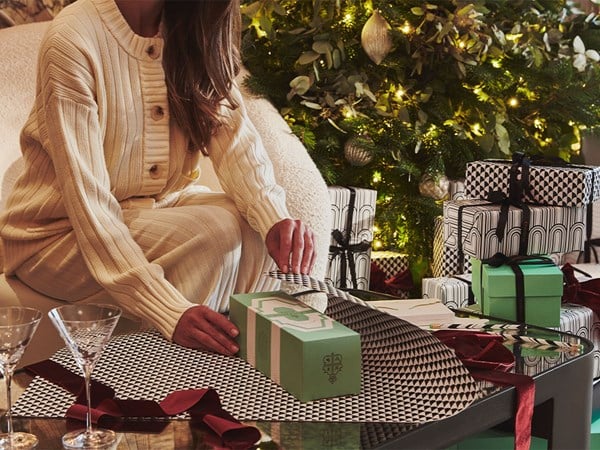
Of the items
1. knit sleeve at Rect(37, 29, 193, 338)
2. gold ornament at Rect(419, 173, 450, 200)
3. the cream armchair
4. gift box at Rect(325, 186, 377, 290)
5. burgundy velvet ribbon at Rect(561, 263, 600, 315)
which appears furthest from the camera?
gold ornament at Rect(419, 173, 450, 200)

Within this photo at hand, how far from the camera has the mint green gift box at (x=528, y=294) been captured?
66.4 inches

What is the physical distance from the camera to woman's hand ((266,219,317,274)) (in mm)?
1498

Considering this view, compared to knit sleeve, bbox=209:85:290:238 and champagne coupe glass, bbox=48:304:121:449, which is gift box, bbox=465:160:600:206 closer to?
knit sleeve, bbox=209:85:290:238

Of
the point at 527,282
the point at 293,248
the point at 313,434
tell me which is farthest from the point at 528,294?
the point at 313,434

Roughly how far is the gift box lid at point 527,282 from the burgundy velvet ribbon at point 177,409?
2.66ft

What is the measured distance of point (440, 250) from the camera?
257 centimetres

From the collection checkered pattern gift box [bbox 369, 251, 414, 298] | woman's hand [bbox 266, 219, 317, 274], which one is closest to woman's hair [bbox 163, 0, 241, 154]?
woman's hand [bbox 266, 219, 317, 274]

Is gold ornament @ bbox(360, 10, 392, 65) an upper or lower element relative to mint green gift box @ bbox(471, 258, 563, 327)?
upper

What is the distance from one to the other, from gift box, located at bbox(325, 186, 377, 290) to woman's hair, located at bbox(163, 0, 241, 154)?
0.72 m

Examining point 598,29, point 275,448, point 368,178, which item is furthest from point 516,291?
point 598,29

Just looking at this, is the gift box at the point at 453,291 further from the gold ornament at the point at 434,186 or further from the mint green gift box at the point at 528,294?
the gold ornament at the point at 434,186

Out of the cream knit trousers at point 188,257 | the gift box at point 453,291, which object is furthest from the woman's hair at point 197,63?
the gift box at point 453,291

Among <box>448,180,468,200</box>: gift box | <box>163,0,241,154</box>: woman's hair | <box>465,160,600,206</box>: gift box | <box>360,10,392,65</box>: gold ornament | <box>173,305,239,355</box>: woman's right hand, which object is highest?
<box>360,10,392,65</box>: gold ornament

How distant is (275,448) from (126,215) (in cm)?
84
